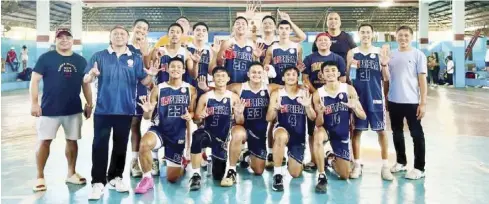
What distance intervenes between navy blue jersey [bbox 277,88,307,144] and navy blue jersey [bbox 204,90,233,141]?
0.57 m

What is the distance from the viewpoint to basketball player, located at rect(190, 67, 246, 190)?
4.44 meters

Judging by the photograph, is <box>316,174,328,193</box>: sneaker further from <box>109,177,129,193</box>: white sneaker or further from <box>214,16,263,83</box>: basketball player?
<box>109,177,129,193</box>: white sneaker

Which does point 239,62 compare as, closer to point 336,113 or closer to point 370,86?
point 336,113

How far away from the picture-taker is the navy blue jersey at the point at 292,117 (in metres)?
4.58

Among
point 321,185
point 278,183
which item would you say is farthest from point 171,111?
point 321,185

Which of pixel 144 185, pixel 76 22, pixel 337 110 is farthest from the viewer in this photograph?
pixel 76 22

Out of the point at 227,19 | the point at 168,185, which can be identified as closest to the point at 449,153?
the point at 168,185

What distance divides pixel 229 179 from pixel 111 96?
58.4 inches

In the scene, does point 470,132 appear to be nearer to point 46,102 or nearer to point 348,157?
point 348,157

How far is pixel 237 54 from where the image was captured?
16.7 feet

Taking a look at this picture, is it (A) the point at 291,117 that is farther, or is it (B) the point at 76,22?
(B) the point at 76,22

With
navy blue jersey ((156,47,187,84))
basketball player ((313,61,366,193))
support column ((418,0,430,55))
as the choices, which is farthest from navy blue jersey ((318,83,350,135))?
support column ((418,0,430,55))

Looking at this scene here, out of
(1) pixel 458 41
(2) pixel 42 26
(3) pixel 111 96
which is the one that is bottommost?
(3) pixel 111 96

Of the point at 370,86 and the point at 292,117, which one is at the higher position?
the point at 370,86
